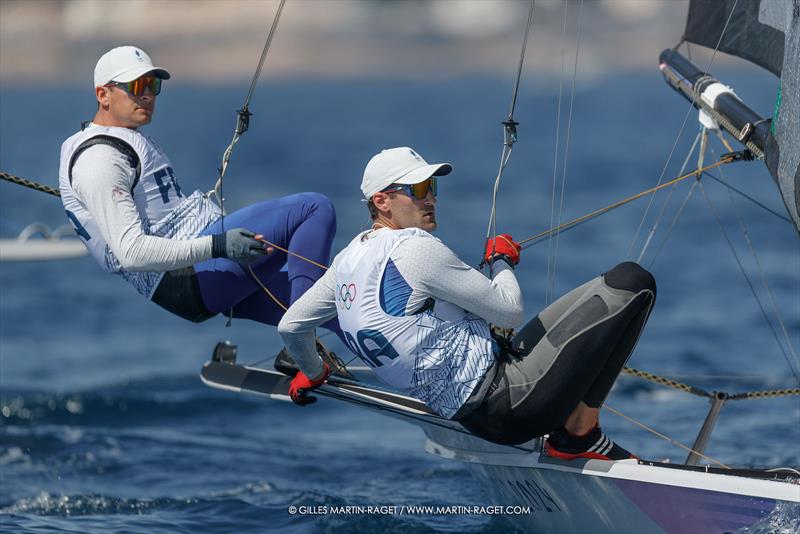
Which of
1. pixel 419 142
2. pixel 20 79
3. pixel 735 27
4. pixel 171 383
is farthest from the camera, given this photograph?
pixel 20 79

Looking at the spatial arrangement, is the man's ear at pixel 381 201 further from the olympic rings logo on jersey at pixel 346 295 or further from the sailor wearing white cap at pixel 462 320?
the olympic rings logo on jersey at pixel 346 295

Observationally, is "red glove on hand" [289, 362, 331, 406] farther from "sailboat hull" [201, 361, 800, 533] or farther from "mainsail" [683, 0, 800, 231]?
"mainsail" [683, 0, 800, 231]

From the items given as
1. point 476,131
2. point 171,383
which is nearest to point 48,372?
point 171,383

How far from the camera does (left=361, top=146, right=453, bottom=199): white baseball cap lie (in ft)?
12.0

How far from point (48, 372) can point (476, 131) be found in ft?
120

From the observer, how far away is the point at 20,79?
4035 inches

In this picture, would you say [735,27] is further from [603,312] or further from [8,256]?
[8,256]

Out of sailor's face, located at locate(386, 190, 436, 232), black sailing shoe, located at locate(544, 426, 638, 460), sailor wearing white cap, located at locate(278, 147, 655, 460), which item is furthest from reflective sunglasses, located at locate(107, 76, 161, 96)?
black sailing shoe, located at locate(544, 426, 638, 460)

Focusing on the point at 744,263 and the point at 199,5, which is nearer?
the point at 744,263

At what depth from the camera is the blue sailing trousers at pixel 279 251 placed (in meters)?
4.42

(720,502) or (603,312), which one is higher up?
(603,312)

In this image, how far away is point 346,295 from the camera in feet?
12.3

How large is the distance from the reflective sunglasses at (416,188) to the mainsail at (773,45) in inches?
50.8

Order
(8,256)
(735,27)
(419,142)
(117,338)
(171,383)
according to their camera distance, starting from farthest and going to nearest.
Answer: (419,142) < (117,338) < (171,383) < (8,256) < (735,27)
